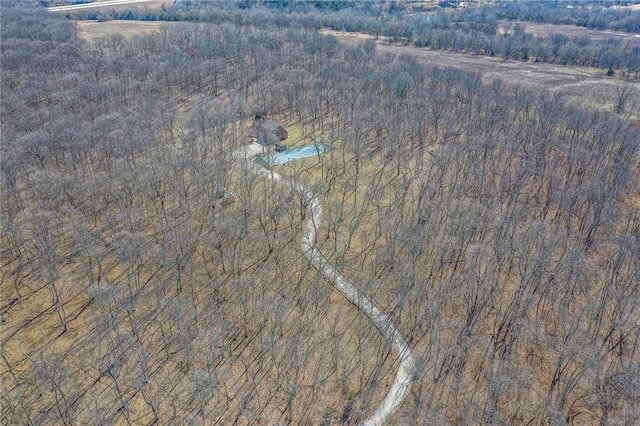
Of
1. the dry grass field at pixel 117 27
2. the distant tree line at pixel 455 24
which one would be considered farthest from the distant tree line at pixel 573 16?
the dry grass field at pixel 117 27

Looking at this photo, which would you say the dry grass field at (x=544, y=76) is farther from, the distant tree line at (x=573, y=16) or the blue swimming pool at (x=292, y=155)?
the distant tree line at (x=573, y=16)

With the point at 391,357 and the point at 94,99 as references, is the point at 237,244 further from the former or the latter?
the point at 94,99

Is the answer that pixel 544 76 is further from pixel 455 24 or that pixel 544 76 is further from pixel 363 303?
pixel 363 303

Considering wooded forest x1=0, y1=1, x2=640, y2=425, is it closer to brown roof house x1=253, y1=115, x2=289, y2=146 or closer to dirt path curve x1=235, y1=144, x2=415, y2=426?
dirt path curve x1=235, y1=144, x2=415, y2=426

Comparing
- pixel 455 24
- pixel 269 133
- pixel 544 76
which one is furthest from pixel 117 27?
pixel 544 76

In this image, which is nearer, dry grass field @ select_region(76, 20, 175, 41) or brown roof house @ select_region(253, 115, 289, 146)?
brown roof house @ select_region(253, 115, 289, 146)

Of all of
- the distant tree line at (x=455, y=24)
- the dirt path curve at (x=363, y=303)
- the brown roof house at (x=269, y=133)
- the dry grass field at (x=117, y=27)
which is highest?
the distant tree line at (x=455, y=24)

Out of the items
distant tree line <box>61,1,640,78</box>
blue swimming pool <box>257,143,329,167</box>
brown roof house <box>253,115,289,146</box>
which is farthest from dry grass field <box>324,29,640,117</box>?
brown roof house <box>253,115,289,146</box>

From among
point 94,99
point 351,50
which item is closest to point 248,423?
point 94,99
